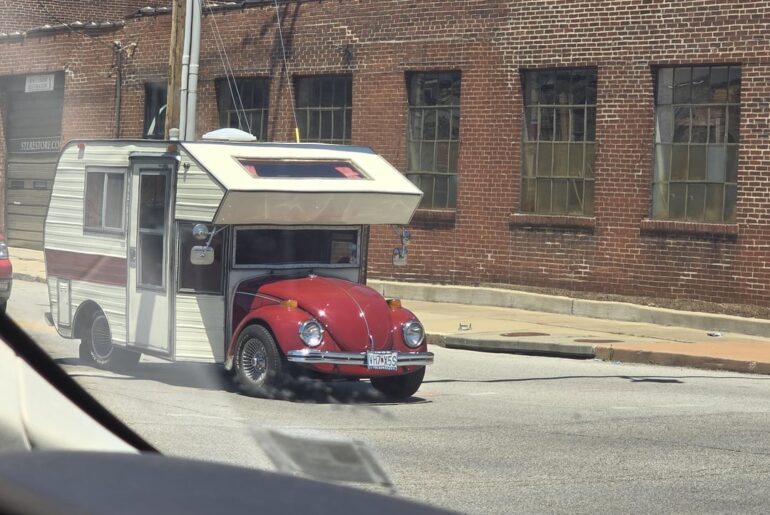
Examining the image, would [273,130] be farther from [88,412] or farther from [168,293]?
[88,412]

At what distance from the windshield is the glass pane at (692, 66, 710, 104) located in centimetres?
3

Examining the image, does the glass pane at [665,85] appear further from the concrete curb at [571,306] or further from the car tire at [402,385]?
the car tire at [402,385]

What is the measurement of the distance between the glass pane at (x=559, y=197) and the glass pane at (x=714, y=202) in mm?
2500

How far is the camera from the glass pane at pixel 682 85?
18.8 metres

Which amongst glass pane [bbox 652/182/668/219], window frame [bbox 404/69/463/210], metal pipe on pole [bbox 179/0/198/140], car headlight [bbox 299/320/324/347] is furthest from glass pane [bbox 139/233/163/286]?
window frame [bbox 404/69/463/210]

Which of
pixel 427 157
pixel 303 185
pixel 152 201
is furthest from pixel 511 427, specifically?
pixel 427 157

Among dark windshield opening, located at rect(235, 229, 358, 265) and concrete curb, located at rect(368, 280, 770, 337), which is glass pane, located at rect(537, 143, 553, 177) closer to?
concrete curb, located at rect(368, 280, 770, 337)

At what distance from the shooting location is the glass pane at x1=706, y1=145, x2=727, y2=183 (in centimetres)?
1852

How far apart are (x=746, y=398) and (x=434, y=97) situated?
1154cm

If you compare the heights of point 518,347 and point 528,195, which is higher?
point 528,195

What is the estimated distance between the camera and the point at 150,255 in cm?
1132

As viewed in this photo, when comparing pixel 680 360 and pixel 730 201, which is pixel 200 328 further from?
pixel 730 201

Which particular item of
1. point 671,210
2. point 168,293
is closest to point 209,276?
point 168,293

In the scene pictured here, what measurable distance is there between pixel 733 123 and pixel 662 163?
1318 millimetres
